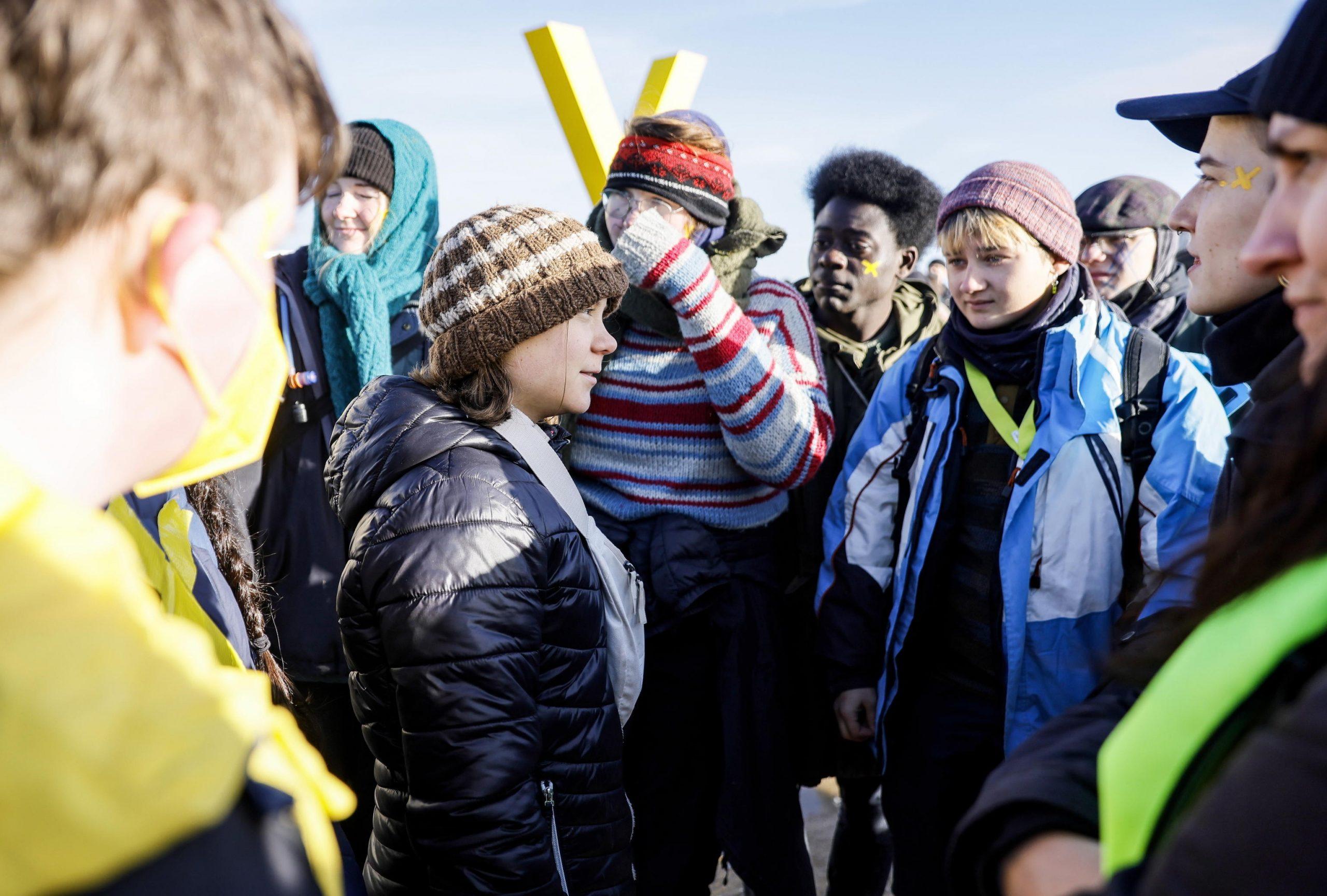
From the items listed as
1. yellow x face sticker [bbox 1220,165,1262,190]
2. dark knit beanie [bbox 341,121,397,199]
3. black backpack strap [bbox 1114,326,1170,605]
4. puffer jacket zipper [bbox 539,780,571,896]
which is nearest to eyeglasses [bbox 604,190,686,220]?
dark knit beanie [bbox 341,121,397,199]

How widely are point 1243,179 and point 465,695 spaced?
6.04ft

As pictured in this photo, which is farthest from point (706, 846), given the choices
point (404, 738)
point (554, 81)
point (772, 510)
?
point (554, 81)

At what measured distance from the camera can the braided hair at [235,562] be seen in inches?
71.1

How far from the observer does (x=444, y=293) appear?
2.11 metres

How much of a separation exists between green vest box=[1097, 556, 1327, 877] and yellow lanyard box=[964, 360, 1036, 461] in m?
1.77

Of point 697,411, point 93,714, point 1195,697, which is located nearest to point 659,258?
point 697,411

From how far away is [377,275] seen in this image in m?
3.37

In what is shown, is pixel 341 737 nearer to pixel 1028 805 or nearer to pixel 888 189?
pixel 1028 805

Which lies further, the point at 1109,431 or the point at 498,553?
the point at 1109,431

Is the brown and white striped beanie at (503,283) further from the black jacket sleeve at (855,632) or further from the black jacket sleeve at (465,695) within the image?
the black jacket sleeve at (855,632)

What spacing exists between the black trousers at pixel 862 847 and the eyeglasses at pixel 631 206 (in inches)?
83.2

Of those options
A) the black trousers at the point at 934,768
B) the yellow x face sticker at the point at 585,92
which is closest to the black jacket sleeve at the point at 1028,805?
the black trousers at the point at 934,768

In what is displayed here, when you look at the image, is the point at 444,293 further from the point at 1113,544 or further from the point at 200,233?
the point at 1113,544

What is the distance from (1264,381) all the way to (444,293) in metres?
1.62
